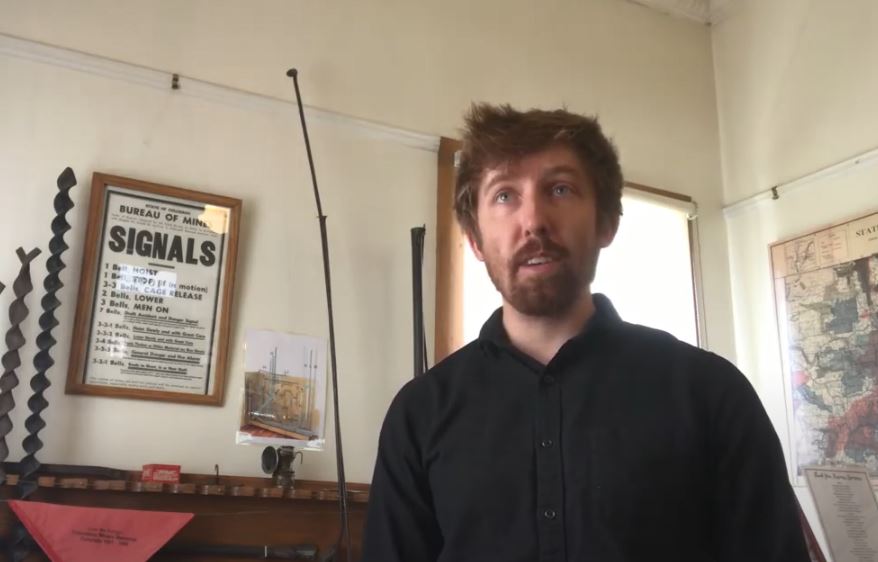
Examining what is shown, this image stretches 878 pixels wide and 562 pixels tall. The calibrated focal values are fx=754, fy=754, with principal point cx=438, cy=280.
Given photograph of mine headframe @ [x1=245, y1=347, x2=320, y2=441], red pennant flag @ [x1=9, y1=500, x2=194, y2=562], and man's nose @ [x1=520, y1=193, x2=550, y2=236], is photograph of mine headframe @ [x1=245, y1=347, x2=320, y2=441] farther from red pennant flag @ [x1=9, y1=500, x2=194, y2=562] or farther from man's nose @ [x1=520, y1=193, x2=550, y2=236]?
man's nose @ [x1=520, y1=193, x2=550, y2=236]

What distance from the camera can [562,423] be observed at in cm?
104

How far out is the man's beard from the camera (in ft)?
3.66

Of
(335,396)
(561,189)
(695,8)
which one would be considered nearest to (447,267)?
(335,396)

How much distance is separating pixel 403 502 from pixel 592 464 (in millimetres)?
311

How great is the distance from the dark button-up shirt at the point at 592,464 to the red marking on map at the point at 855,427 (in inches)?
65.3

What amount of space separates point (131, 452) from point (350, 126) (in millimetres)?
1190

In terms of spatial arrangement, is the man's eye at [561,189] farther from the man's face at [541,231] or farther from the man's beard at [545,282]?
the man's beard at [545,282]

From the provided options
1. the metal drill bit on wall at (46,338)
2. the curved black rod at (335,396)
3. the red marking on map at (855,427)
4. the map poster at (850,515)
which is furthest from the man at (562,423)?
the red marking on map at (855,427)

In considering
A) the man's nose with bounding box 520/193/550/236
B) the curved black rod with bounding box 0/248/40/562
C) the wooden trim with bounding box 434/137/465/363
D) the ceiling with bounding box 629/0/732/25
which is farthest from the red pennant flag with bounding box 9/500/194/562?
the ceiling with bounding box 629/0/732/25

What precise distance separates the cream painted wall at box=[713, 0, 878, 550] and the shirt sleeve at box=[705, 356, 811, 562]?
1.76m

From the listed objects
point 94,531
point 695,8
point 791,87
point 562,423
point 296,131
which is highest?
point 695,8

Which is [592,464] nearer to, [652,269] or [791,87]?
[652,269]

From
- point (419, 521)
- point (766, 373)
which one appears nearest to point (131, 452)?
point (419, 521)

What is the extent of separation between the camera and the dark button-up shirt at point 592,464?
95 centimetres
